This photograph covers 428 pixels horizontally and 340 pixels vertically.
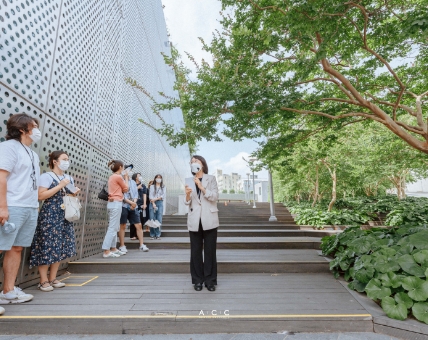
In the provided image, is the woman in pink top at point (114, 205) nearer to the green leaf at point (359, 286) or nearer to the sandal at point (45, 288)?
the sandal at point (45, 288)

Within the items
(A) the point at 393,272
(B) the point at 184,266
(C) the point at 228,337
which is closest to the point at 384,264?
(A) the point at 393,272

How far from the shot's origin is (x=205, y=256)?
317cm

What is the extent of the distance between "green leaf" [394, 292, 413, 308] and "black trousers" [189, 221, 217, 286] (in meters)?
2.06

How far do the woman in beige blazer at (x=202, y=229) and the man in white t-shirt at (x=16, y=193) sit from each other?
5.93ft

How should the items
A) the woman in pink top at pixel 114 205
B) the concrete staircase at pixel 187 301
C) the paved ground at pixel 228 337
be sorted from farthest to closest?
the woman in pink top at pixel 114 205
the concrete staircase at pixel 187 301
the paved ground at pixel 228 337

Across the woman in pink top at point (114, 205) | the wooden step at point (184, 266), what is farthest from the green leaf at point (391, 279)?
the woman in pink top at point (114, 205)

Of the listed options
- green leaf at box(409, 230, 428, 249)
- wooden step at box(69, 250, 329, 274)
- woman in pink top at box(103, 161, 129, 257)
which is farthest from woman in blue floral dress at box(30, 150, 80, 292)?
green leaf at box(409, 230, 428, 249)

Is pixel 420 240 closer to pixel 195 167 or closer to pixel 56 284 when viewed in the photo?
pixel 195 167

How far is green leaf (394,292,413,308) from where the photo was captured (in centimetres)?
242

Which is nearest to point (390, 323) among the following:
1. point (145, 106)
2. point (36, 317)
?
point (36, 317)

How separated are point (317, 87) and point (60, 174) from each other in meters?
6.35

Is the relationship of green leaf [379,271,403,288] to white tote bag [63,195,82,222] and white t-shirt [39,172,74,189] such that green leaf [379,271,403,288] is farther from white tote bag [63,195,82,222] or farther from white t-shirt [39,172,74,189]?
white t-shirt [39,172,74,189]

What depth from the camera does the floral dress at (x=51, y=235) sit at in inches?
119

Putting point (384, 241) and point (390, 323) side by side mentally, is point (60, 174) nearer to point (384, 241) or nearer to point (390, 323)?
point (390, 323)
